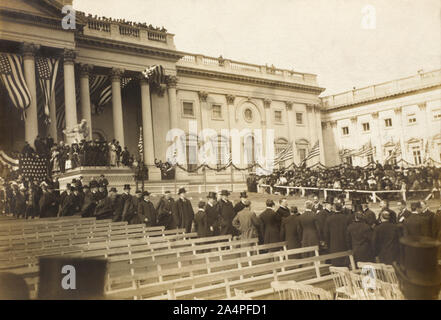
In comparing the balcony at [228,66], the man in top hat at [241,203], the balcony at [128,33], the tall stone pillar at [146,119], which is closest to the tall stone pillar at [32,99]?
the balcony at [128,33]

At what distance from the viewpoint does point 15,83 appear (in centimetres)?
1542

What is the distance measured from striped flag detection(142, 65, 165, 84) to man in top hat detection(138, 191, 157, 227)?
12928mm

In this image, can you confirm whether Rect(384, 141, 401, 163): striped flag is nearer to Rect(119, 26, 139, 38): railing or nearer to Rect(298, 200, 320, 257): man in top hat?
Rect(298, 200, 320, 257): man in top hat

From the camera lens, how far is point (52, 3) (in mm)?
17031

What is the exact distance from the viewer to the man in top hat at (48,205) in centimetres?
1210

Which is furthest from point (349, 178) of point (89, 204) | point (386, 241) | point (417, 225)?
point (89, 204)

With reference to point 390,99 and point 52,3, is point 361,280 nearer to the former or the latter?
point 52,3

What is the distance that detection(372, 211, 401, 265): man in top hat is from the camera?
7.52m

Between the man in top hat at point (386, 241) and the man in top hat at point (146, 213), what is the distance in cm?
632

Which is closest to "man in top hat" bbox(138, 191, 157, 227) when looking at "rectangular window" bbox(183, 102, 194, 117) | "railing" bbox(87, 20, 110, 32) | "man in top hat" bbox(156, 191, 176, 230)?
"man in top hat" bbox(156, 191, 176, 230)

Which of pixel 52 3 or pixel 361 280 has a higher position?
pixel 52 3

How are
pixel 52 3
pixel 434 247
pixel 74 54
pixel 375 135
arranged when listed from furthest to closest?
pixel 375 135 < pixel 74 54 < pixel 52 3 < pixel 434 247
